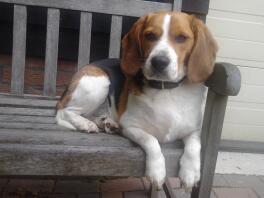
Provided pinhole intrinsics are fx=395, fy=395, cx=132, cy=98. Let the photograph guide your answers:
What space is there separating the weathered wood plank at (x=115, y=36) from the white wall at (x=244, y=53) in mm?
1025

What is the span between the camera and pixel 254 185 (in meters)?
3.19

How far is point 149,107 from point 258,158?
6.76ft

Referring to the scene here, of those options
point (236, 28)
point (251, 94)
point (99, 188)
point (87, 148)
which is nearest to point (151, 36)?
point (87, 148)

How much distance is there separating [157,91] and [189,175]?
0.47 meters

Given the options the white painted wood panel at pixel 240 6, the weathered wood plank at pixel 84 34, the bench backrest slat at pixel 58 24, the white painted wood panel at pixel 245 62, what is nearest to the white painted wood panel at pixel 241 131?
the white painted wood panel at pixel 245 62

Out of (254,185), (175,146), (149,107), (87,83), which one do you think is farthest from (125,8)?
(254,185)

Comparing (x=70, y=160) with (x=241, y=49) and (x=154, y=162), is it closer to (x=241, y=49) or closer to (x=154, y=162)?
(x=154, y=162)

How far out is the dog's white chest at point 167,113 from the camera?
2.06 metres

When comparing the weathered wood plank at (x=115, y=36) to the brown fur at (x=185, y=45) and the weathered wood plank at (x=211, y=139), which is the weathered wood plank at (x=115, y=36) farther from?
the weathered wood plank at (x=211, y=139)

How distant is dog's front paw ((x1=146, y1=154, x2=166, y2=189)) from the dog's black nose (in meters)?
0.43

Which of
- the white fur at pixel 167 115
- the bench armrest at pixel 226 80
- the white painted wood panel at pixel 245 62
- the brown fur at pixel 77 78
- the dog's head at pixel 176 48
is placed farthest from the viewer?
the white painted wood panel at pixel 245 62

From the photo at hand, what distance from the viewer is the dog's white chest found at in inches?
81.0

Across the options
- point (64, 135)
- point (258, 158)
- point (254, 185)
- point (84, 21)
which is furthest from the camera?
point (258, 158)

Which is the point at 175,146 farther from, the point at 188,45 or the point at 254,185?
the point at 254,185
